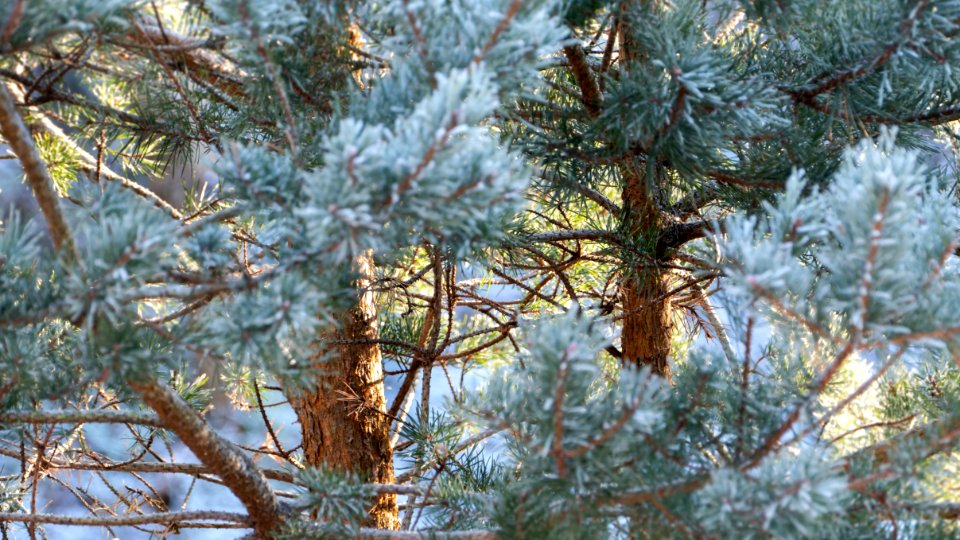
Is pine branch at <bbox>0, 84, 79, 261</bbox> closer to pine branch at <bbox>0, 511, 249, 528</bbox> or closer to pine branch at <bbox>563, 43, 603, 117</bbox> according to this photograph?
pine branch at <bbox>0, 511, 249, 528</bbox>

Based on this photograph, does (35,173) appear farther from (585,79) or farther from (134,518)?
(585,79)

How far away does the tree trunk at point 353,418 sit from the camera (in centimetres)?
118

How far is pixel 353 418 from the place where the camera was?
120 centimetres

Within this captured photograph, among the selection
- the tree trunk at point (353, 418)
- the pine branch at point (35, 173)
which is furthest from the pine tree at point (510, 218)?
the tree trunk at point (353, 418)

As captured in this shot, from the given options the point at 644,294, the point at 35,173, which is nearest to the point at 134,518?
the point at 35,173

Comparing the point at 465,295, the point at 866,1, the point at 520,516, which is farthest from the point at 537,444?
the point at 465,295

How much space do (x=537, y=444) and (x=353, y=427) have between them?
0.68m

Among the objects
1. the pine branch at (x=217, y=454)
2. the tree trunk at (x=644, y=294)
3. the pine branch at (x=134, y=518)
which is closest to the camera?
the pine branch at (x=217, y=454)

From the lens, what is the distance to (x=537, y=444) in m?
0.56

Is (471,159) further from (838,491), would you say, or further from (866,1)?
(866,1)

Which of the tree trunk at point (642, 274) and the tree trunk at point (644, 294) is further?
the tree trunk at point (644, 294)

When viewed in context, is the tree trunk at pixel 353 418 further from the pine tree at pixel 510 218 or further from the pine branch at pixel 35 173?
the pine branch at pixel 35 173

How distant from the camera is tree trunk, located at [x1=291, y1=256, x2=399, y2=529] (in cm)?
118

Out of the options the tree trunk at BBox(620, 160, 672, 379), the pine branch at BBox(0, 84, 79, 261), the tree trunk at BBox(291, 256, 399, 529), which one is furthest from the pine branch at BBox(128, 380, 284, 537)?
the tree trunk at BBox(620, 160, 672, 379)
